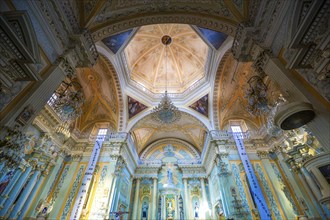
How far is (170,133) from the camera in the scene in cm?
1644

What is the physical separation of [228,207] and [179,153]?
315 inches

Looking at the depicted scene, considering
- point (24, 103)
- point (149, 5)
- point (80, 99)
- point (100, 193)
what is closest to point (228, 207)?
point (100, 193)

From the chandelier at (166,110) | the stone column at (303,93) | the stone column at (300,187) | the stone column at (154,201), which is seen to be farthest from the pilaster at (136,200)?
the stone column at (303,93)

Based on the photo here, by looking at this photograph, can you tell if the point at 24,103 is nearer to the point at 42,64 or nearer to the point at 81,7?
the point at 42,64

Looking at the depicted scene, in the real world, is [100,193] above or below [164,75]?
below

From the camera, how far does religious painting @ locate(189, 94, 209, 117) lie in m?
12.3

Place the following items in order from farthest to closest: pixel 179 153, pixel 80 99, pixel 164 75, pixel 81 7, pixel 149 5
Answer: pixel 179 153, pixel 164 75, pixel 80 99, pixel 149 5, pixel 81 7

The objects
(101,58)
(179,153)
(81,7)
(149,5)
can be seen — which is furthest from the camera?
(179,153)

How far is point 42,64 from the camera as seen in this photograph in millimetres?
4438

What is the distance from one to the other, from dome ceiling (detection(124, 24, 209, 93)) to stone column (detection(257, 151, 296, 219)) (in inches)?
288

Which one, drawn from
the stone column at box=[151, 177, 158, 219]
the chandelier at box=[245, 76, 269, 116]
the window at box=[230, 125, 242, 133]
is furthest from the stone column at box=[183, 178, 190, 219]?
the chandelier at box=[245, 76, 269, 116]

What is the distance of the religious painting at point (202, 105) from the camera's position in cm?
1226

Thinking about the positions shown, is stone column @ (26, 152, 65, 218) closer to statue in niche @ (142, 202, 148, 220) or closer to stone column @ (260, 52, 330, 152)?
statue in niche @ (142, 202, 148, 220)

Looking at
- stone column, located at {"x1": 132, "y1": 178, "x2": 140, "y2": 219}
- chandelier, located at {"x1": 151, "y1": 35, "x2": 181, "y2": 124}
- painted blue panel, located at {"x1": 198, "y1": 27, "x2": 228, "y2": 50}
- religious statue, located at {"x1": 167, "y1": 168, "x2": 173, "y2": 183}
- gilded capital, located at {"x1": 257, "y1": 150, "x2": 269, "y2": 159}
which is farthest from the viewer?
religious statue, located at {"x1": 167, "y1": 168, "x2": 173, "y2": 183}
